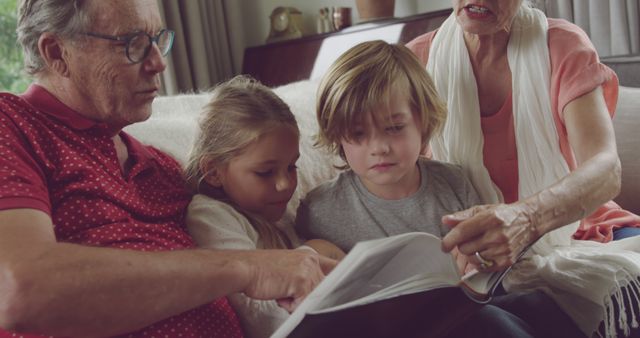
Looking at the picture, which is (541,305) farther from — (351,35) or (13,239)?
(351,35)

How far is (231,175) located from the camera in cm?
121

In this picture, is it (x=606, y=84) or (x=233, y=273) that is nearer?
(x=233, y=273)

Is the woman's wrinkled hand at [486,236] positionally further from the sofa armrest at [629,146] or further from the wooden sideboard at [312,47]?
the wooden sideboard at [312,47]

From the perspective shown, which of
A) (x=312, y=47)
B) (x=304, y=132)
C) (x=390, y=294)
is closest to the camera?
(x=390, y=294)

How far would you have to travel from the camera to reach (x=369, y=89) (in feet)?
3.84

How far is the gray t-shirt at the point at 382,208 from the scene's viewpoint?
4.15 feet

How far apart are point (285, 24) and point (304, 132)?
178 cm

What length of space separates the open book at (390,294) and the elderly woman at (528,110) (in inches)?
13.4

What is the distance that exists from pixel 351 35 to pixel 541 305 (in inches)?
70.1

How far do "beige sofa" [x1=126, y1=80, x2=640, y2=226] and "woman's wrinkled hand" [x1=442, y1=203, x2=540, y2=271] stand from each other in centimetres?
52

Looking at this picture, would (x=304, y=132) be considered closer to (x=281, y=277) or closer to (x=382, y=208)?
(x=382, y=208)

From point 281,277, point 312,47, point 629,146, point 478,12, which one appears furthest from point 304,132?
point 312,47

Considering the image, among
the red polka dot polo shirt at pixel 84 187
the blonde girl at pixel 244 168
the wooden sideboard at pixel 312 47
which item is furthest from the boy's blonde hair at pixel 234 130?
the wooden sideboard at pixel 312 47

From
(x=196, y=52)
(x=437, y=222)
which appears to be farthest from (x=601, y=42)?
(x=196, y=52)
